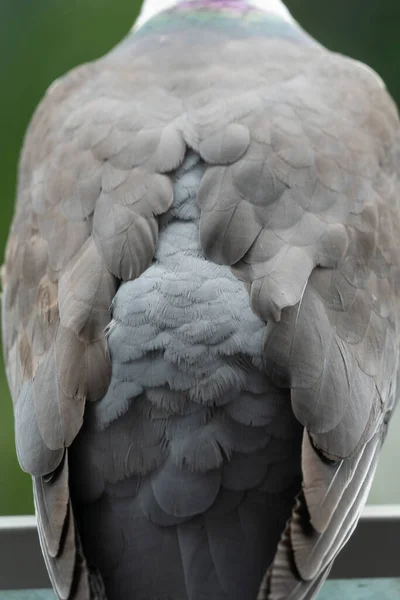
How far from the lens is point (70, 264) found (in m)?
1.96

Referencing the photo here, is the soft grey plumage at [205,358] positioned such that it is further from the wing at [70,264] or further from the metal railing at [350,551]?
the metal railing at [350,551]

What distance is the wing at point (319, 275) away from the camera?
1768 millimetres

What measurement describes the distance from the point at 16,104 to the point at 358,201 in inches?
99.5

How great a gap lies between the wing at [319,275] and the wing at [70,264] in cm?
15

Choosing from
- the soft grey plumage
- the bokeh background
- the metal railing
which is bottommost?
the bokeh background

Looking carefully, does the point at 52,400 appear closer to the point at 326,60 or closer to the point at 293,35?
the point at 326,60

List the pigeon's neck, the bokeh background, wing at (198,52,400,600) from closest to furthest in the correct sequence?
wing at (198,52,400,600), the pigeon's neck, the bokeh background

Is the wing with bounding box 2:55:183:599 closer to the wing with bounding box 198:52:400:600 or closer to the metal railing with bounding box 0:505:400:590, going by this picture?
the wing with bounding box 198:52:400:600

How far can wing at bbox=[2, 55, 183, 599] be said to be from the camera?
1789 millimetres

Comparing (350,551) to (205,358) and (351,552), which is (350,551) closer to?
(351,552)

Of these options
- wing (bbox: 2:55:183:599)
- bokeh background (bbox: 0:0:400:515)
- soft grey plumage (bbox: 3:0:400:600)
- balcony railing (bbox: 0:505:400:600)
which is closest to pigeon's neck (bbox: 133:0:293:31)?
wing (bbox: 2:55:183:599)

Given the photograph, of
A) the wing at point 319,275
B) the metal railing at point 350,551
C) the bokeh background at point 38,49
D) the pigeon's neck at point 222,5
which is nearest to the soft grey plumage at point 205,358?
the wing at point 319,275

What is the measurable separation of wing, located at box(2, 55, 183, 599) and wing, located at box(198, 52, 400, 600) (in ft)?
0.50

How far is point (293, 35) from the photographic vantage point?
2740 millimetres
